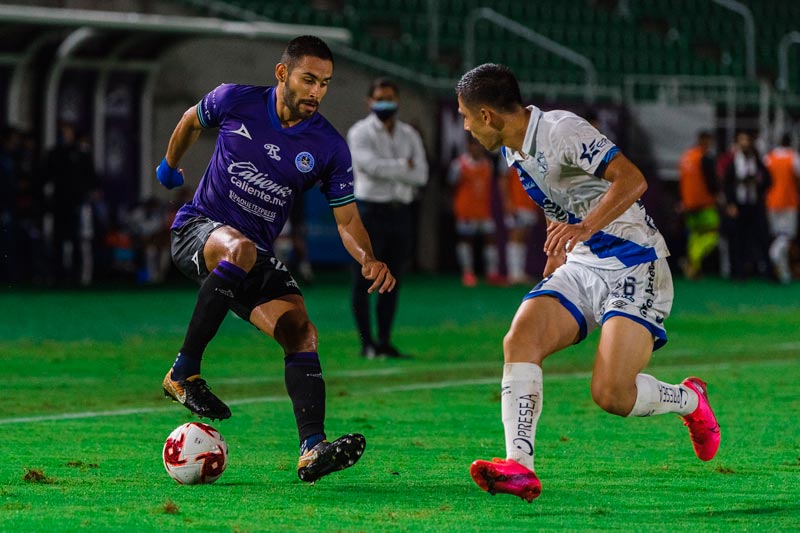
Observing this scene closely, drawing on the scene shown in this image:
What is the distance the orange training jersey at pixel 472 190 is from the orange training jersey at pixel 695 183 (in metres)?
3.10

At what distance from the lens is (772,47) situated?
33.8 metres

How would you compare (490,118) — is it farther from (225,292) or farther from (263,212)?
(225,292)

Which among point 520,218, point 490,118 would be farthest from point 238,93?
point 520,218

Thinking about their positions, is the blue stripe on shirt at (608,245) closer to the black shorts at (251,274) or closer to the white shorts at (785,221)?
the black shorts at (251,274)

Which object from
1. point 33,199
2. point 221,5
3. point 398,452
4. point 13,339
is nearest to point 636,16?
point 221,5

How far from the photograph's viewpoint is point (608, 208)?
238 inches

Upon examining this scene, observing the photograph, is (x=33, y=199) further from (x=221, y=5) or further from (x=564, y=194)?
(x=564, y=194)

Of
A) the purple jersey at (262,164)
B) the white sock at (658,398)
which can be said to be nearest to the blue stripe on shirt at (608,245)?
the white sock at (658,398)

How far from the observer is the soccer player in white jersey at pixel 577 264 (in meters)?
6.07

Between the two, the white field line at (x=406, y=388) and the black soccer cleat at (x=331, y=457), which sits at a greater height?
the black soccer cleat at (x=331, y=457)

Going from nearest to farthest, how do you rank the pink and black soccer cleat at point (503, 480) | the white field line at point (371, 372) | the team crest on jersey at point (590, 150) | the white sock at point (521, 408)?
the pink and black soccer cleat at point (503, 480) → the white sock at point (521, 408) → the team crest on jersey at point (590, 150) → the white field line at point (371, 372)

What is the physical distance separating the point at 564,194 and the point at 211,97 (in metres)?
1.77

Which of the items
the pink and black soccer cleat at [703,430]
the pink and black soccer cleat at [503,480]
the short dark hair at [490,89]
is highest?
the short dark hair at [490,89]

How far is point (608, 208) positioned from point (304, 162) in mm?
1528
